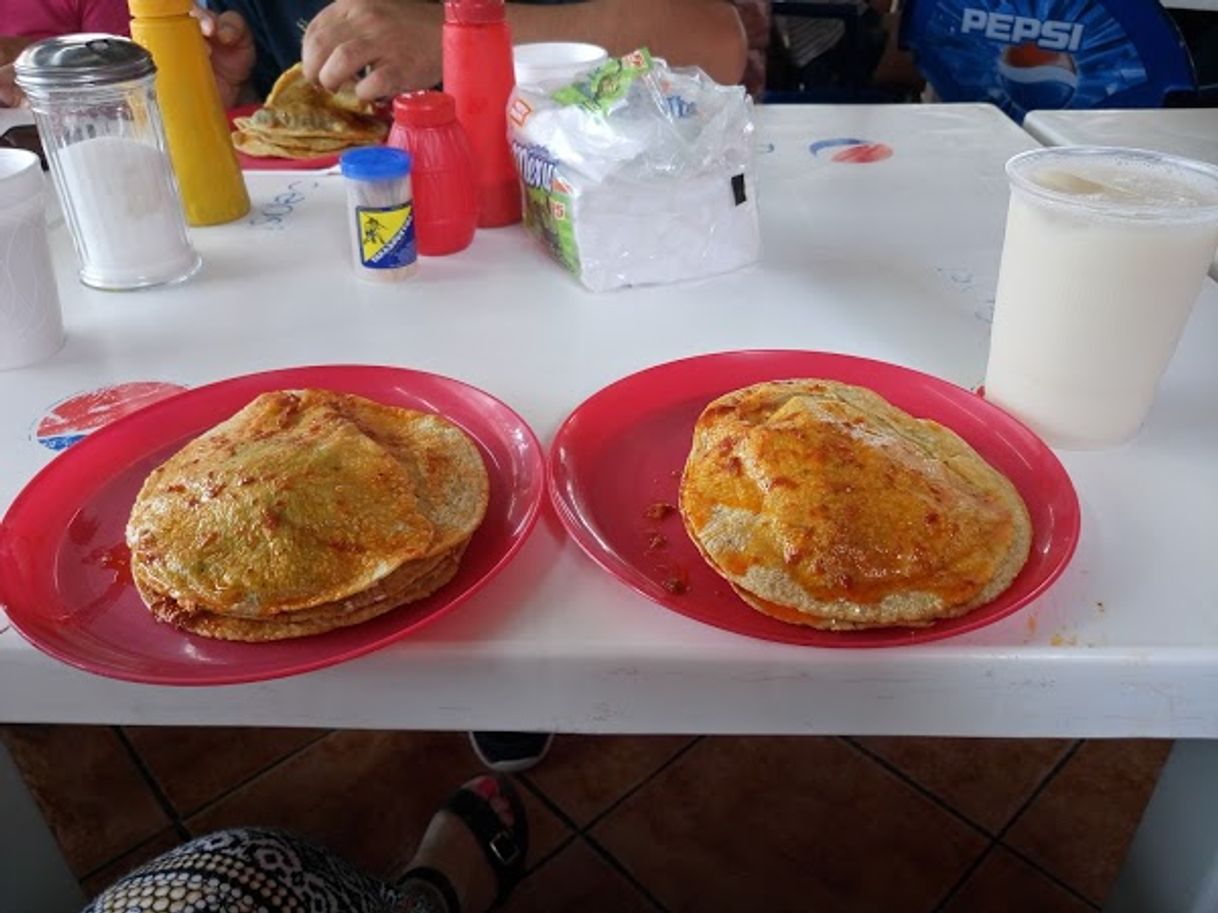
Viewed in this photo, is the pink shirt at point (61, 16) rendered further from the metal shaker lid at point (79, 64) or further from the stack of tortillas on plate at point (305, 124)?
the metal shaker lid at point (79, 64)

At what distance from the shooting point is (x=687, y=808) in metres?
1.44

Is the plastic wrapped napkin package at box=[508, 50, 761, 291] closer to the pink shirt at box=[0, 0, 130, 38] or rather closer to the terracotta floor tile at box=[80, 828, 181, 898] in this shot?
the terracotta floor tile at box=[80, 828, 181, 898]

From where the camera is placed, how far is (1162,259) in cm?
64

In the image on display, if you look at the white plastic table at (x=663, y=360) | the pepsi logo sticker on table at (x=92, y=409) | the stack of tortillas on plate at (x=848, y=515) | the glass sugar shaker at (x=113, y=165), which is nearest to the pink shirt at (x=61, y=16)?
the white plastic table at (x=663, y=360)

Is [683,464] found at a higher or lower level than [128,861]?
higher

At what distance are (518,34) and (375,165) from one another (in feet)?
2.48

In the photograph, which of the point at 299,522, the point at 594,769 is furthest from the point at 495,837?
the point at 299,522

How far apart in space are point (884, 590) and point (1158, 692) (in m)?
0.16

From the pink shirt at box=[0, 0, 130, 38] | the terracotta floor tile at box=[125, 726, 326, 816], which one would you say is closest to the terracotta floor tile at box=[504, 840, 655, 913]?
the terracotta floor tile at box=[125, 726, 326, 816]

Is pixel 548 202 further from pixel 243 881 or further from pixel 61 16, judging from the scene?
pixel 61 16

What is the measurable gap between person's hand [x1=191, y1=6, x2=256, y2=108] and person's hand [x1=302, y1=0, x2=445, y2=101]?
22cm

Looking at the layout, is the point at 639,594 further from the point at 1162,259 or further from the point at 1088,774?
the point at 1088,774

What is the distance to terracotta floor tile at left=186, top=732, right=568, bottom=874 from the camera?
1399mm

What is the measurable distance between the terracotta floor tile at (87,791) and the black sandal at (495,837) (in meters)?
0.44
